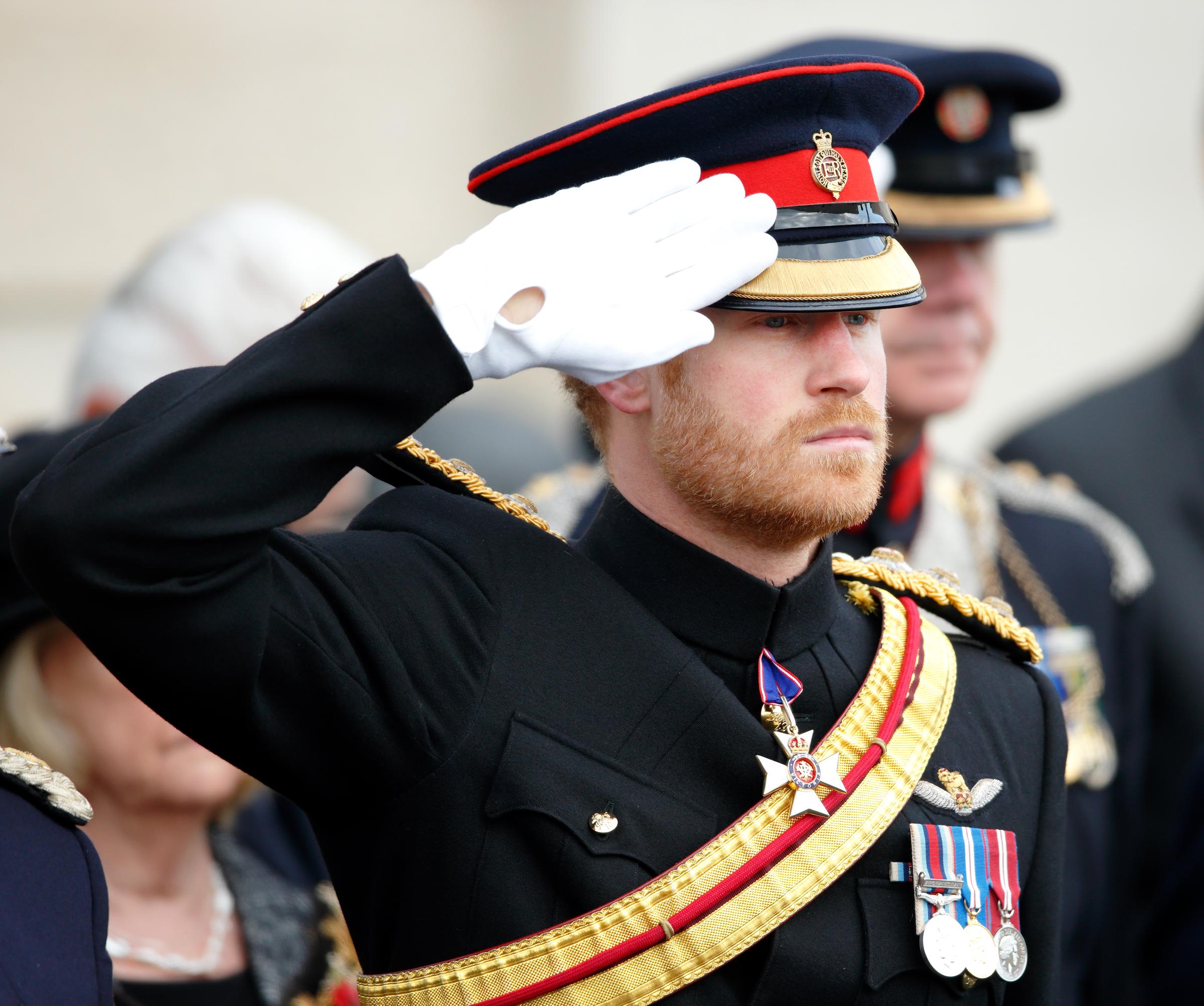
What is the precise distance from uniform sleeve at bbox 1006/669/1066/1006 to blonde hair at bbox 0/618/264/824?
5.70 ft

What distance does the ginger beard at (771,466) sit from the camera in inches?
85.5

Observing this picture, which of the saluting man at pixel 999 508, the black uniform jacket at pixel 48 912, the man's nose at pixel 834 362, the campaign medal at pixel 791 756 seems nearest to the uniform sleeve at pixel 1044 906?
the campaign medal at pixel 791 756

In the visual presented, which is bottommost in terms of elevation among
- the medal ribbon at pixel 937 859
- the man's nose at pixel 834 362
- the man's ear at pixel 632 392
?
the medal ribbon at pixel 937 859

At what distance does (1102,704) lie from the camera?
432cm

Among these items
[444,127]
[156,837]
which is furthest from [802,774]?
[444,127]

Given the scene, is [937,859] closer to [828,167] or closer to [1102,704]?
[828,167]

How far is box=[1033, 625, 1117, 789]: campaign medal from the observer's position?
4000 mm

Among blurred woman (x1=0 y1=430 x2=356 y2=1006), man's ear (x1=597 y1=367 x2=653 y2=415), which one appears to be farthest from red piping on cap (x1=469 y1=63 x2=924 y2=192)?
blurred woman (x1=0 y1=430 x2=356 y2=1006)

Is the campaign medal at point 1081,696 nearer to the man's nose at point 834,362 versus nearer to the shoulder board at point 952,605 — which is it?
the shoulder board at point 952,605

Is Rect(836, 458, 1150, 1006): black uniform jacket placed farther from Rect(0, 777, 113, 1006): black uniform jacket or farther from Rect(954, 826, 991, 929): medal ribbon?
Rect(0, 777, 113, 1006): black uniform jacket

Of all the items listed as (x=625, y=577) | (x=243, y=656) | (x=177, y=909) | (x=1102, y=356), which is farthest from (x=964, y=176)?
(x=1102, y=356)

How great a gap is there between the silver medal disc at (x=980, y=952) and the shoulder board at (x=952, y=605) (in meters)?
0.52

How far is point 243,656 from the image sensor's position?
A: 6.27ft

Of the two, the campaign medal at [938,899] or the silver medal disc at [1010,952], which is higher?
the campaign medal at [938,899]
